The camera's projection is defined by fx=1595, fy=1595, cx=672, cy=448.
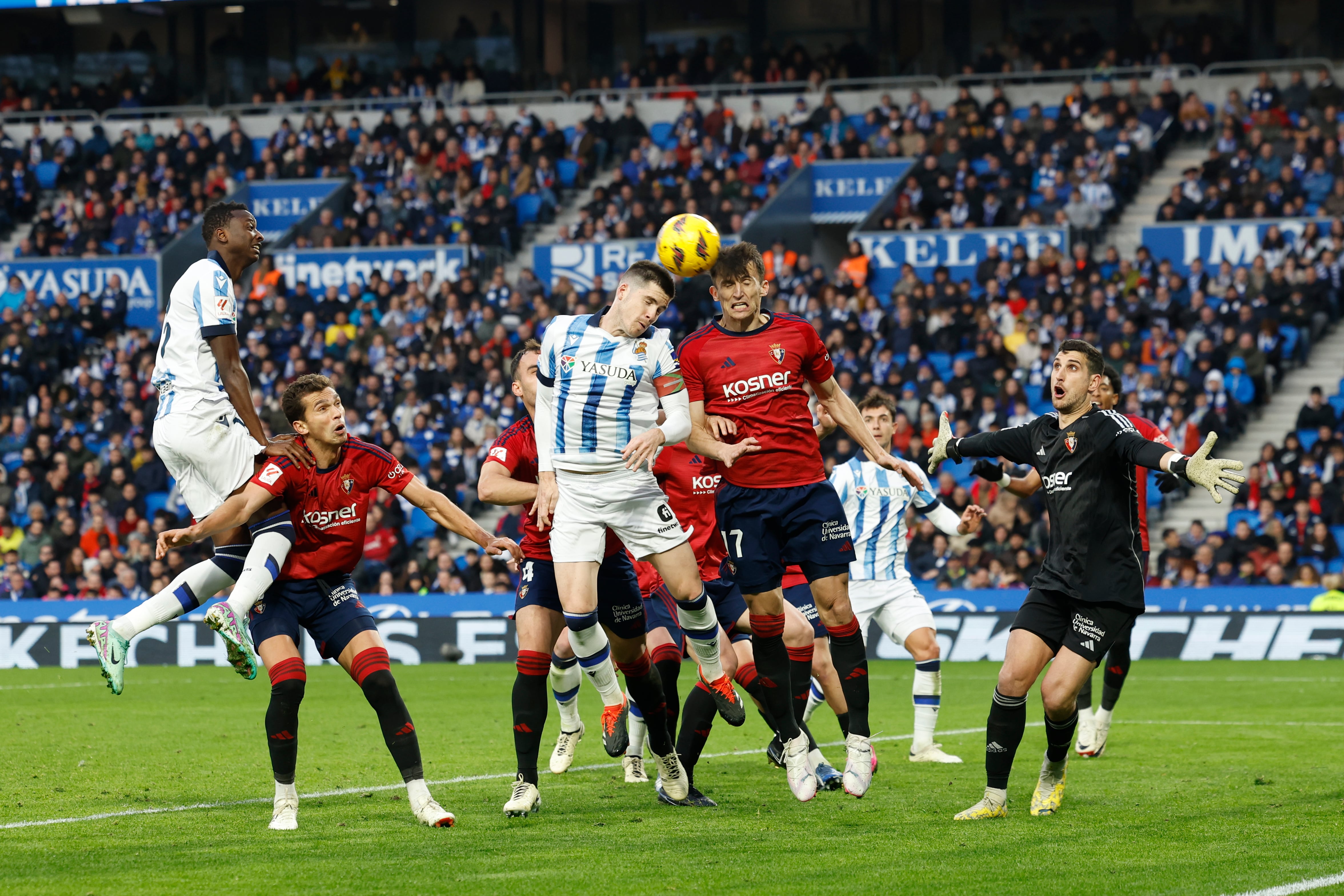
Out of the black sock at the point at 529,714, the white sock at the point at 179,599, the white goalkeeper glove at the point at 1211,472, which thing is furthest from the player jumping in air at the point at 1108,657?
the white sock at the point at 179,599

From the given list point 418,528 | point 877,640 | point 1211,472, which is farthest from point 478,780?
point 418,528

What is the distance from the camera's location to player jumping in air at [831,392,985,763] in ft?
34.0

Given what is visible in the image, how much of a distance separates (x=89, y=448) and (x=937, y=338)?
504 inches

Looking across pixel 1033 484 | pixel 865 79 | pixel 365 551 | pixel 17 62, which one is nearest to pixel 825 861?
pixel 1033 484

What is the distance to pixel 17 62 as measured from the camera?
36.4 metres

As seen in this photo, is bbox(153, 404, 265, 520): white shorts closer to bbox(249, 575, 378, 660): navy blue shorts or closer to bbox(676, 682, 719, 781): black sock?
bbox(249, 575, 378, 660): navy blue shorts

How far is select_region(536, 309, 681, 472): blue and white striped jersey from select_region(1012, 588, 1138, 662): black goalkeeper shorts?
2049mm

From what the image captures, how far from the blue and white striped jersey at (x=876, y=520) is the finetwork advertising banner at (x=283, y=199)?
21585 mm

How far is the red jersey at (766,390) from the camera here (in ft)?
27.3

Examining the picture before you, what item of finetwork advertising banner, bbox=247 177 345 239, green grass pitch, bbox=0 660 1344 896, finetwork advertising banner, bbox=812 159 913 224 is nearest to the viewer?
green grass pitch, bbox=0 660 1344 896

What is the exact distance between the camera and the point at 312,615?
7727mm

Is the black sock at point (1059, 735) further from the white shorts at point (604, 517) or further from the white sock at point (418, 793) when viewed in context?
the white sock at point (418, 793)

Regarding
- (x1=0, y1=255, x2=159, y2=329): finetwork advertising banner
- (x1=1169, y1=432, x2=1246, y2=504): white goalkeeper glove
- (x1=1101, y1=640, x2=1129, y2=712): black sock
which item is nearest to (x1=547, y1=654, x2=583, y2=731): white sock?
(x1=1101, y1=640, x2=1129, y2=712): black sock

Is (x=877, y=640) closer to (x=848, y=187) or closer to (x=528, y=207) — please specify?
(x=848, y=187)
